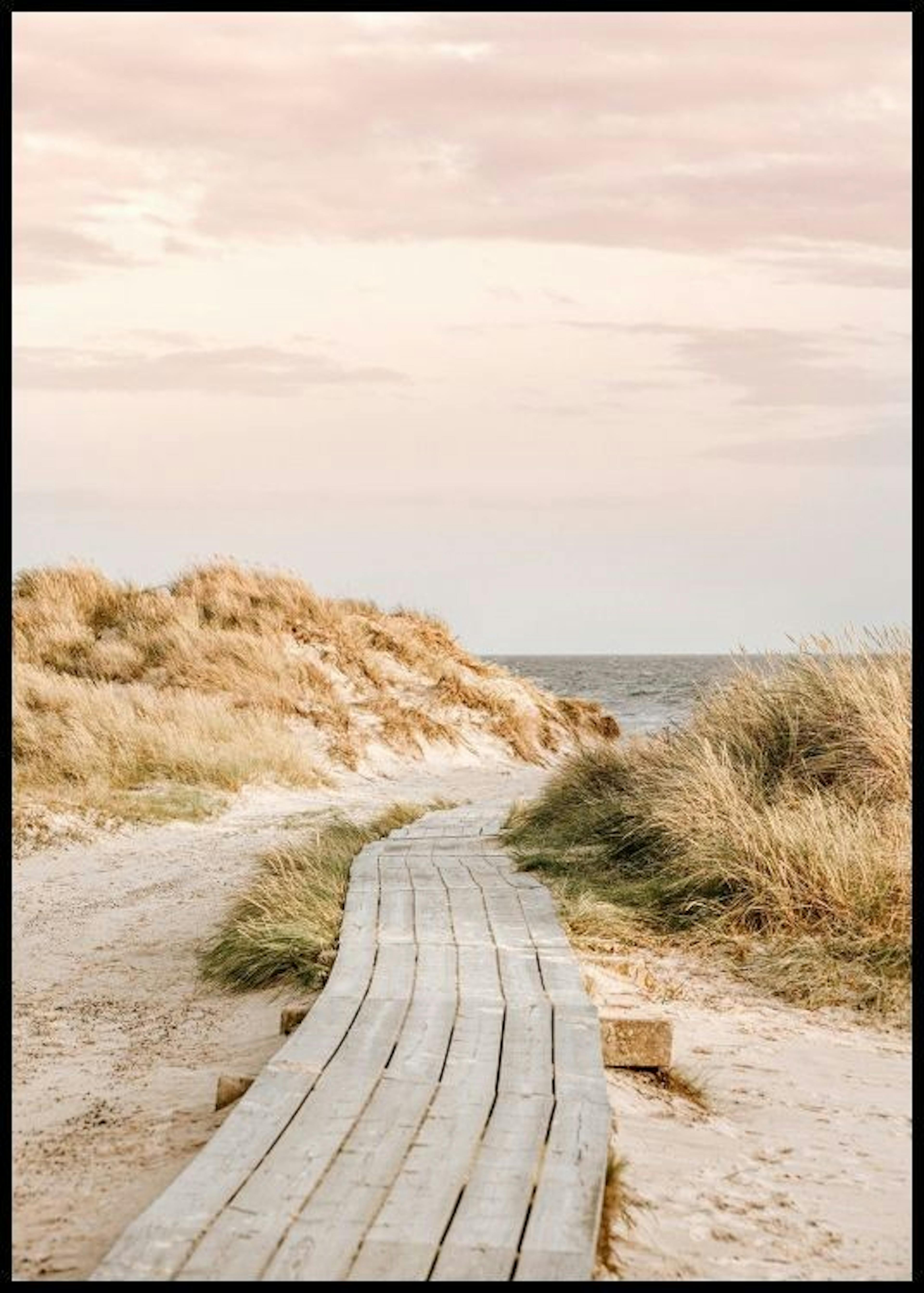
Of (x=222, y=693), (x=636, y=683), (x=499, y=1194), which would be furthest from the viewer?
(x=636, y=683)

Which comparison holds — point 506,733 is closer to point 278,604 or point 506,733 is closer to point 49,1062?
point 278,604

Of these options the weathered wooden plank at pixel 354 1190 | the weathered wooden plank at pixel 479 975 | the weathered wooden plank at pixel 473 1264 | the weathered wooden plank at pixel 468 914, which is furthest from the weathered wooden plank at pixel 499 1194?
the weathered wooden plank at pixel 468 914

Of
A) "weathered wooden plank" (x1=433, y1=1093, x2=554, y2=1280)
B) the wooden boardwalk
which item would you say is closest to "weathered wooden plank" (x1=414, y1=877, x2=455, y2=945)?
the wooden boardwalk

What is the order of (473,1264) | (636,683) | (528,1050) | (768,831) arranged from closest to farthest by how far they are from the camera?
(473,1264) < (528,1050) < (768,831) < (636,683)

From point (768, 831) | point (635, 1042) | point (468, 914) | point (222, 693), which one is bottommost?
point (635, 1042)

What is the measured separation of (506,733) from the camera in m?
23.2

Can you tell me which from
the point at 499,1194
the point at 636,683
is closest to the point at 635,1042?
the point at 499,1194

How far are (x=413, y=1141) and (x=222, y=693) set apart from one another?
1618cm

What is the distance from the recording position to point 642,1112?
5320 millimetres

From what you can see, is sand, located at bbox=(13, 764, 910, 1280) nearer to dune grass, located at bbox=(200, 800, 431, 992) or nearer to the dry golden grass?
dune grass, located at bbox=(200, 800, 431, 992)

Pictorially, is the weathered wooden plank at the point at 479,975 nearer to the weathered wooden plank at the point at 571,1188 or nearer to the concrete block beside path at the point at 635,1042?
the concrete block beside path at the point at 635,1042

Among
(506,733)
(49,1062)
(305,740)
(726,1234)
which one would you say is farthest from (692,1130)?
(506,733)

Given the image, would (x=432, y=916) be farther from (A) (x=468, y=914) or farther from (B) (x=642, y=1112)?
(B) (x=642, y=1112)

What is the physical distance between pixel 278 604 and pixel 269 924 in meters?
16.9
